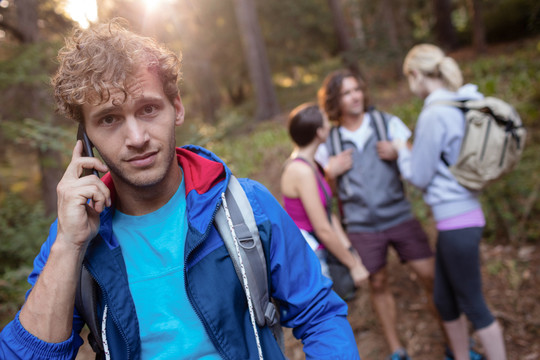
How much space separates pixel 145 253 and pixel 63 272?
0.33 m

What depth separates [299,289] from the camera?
1615mm

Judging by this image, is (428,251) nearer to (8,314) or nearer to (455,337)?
(455,337)

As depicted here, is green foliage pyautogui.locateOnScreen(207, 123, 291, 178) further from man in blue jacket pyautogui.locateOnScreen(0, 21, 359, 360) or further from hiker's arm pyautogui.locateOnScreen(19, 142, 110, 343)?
hiker's arm pyautogui.locateOnScreen(19, 142, 110, 343)

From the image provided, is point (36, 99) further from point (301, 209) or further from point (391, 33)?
point (391, 33)

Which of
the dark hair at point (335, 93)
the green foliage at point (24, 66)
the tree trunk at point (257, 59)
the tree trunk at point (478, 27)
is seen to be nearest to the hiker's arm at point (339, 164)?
the dark hair at point (335, 93)

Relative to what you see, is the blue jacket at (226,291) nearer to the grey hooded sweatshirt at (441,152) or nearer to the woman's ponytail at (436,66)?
the grey hooded sweatshirt at (441,152)

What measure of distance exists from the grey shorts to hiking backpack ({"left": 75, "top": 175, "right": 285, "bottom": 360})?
2.26 metres

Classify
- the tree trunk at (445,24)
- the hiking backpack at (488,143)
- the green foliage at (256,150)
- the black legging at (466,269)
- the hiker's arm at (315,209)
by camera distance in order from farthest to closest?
the tree trunk at (445,24), the green foliage at (256,150), the hiker's arm at (315,209), the black legging at (466,269), the hiking backpack at (488,143)

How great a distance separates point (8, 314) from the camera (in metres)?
3.79

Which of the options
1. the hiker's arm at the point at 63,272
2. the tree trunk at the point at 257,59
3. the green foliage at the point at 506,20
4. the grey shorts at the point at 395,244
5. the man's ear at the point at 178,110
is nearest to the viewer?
the hiker's arm at the point at 63,272

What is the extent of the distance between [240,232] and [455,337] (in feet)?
8.94

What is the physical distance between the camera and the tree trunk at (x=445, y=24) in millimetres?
15086

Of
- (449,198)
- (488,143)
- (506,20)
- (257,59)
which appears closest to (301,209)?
(449,198)

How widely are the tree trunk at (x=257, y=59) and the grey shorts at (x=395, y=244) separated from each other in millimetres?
11141
